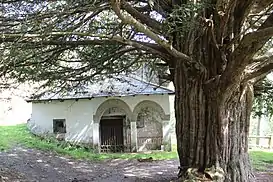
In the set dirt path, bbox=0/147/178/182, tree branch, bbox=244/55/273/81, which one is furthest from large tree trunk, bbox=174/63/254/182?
dirt path, bbox=0/147/178/182

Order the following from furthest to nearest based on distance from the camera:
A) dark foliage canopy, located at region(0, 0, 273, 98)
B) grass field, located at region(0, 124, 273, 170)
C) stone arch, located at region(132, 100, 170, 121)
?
stone arch, located at region(132, 100, 170, 121)
grass field, located at region(0, 124, 273, 170)
dark foliage canopy, located at region(0, 0, 273, 98)

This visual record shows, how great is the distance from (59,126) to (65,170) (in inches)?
311

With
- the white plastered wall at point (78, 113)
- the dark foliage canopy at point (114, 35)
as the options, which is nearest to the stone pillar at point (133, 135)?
the white plastered wall at point (78, 113)

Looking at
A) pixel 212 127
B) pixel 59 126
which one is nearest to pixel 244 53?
pixel 212 127

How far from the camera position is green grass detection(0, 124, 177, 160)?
49.2 ft

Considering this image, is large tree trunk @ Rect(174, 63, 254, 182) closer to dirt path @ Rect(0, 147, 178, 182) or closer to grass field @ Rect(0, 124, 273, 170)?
dirt path @ Rect(0, 147, 178, 182)

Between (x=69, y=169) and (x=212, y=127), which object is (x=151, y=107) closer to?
(x=69, y=169)

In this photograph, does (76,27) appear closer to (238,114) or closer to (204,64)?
(204,64)

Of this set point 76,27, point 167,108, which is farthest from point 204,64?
point 167,108

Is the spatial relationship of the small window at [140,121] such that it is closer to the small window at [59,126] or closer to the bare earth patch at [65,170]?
the small window at [59,126]

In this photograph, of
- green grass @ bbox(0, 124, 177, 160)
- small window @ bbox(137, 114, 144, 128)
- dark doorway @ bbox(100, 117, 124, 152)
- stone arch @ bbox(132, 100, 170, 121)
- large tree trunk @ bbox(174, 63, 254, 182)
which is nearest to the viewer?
large tree trunk @ bbox(174, 63, 254, 182)

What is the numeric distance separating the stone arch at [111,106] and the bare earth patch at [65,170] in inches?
153

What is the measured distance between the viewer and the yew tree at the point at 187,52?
5223mm

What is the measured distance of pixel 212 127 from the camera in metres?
6.24
